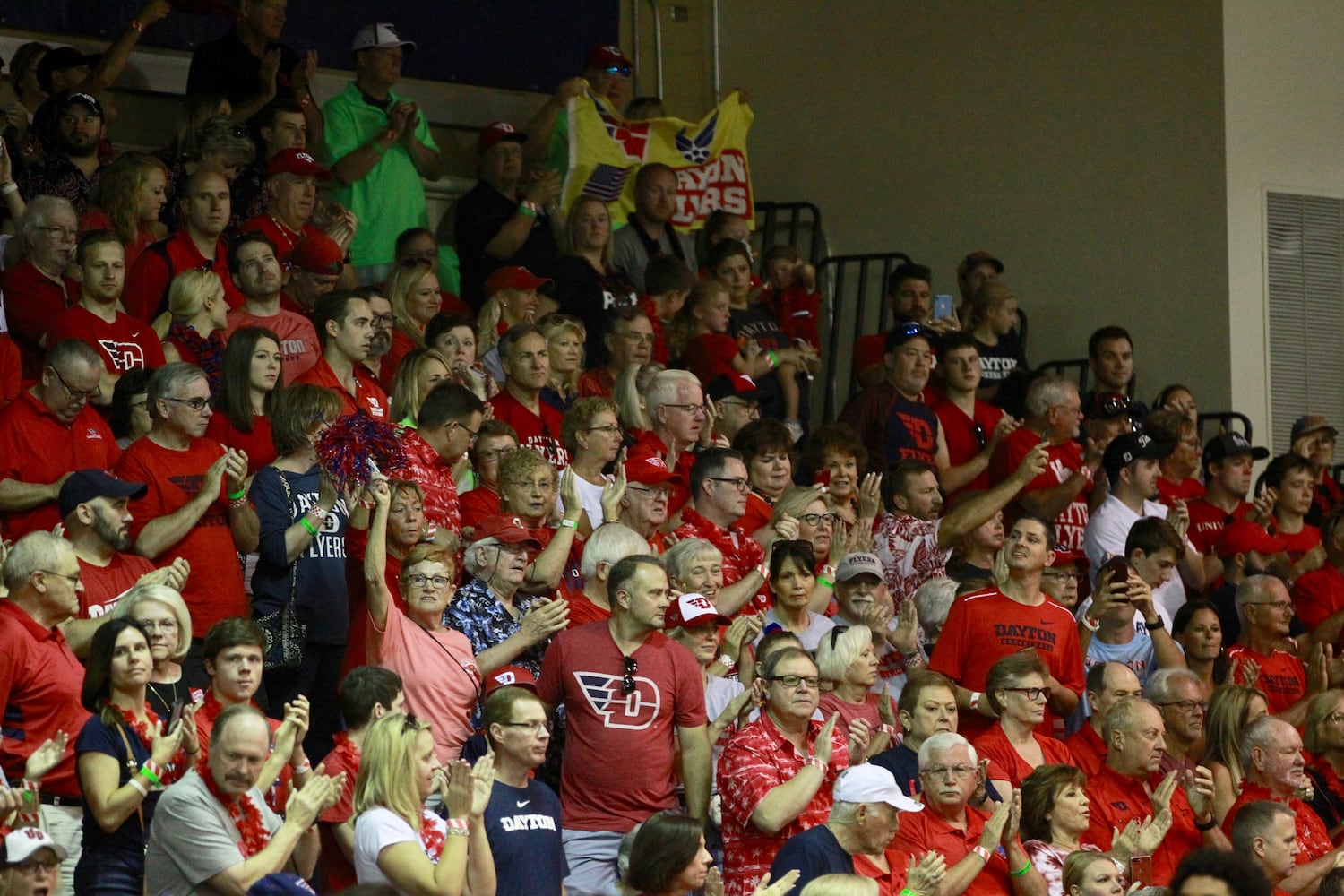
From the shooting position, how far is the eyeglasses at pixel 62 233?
8.44 meters

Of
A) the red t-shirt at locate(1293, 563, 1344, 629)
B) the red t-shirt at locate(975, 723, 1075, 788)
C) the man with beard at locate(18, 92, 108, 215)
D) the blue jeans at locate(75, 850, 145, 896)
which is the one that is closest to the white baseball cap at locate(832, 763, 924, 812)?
the red t-shirt at locate(975, 723, 1075, 788)

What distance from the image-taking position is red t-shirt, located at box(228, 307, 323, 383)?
8289mm

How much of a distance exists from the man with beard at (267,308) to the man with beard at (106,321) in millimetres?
384

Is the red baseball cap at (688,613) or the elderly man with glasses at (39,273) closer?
the red baseball cap at (688,613)

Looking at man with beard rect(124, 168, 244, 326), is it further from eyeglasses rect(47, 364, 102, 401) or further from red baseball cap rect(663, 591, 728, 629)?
red baseball cap rect(663, 591, 728, 629)

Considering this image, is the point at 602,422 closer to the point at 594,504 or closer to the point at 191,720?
the point at 594,504

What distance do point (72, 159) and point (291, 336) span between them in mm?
1764

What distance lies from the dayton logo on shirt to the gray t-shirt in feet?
5.49

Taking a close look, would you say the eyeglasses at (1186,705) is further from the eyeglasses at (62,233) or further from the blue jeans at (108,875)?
the eyeglasses at (62,233)

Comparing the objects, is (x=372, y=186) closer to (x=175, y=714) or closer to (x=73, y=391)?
(x=73, y=391)

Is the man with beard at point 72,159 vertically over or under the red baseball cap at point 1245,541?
over

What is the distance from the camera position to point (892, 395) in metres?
10.5

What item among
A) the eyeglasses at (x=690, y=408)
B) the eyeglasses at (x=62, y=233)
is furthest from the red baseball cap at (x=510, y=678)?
the eyeglasses at (x=62, y=233)

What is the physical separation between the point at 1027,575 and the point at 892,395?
7.74ft
